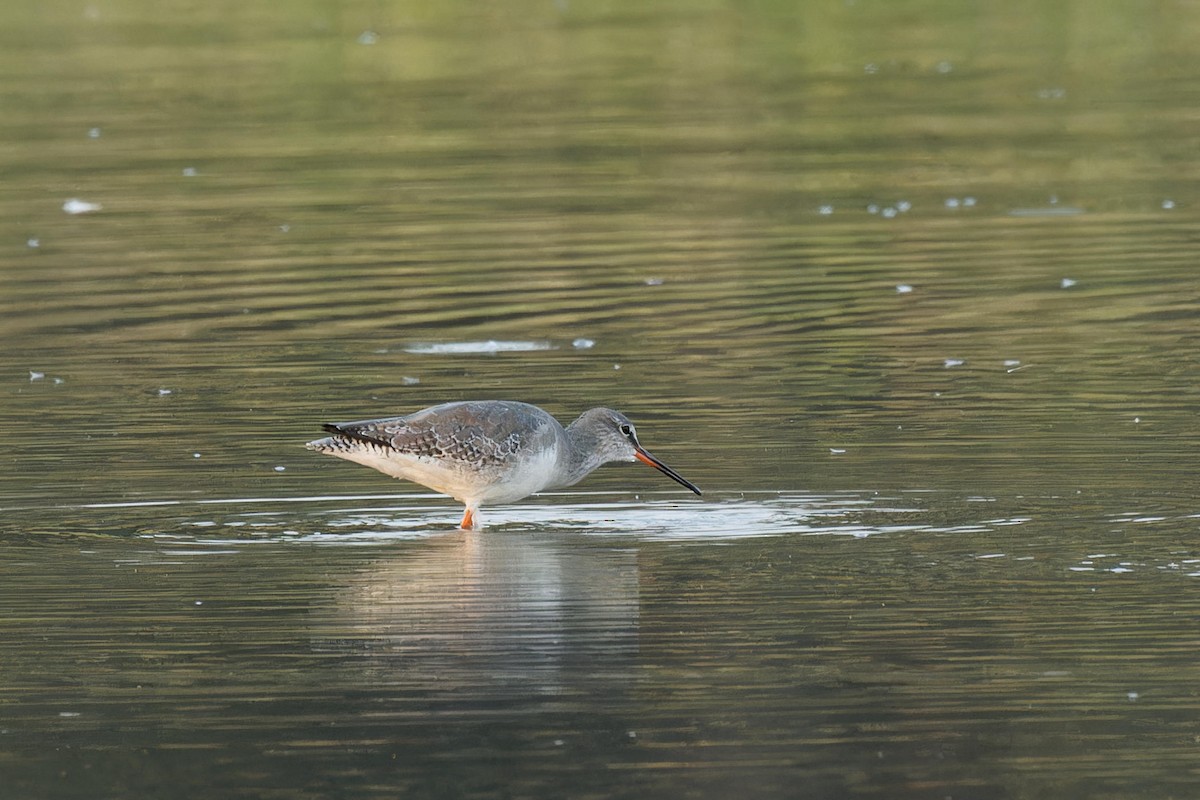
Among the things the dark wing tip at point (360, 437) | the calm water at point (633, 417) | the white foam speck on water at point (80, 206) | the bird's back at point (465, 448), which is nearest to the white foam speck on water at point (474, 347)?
the calm water at point (633, 417)

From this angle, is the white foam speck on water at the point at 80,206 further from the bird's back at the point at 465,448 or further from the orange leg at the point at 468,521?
the orange leg at the point at 468,521

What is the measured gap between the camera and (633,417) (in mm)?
13234

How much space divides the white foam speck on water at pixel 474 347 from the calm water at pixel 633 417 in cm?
6

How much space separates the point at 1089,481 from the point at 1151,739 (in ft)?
12.0

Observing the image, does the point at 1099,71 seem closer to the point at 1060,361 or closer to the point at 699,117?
the point at 699,117

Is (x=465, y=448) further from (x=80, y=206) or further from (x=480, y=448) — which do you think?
(x=80, y=206)

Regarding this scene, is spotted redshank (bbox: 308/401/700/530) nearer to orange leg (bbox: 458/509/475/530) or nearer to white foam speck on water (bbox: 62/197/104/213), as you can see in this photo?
orange leg (bbox: 458/509/475/530)

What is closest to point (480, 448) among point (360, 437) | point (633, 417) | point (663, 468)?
point (360, 437)

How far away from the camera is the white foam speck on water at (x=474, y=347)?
15.5m

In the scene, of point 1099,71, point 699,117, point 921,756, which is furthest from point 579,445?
point 1099,71

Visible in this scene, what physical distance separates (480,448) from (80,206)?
38.3ft

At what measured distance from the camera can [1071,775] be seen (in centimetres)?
740

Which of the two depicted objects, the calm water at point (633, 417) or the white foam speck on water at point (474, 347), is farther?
the white foam speck on water at point (474, 347)

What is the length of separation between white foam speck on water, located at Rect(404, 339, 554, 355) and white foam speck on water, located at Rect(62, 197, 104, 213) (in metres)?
6.87
